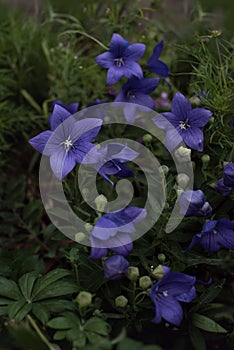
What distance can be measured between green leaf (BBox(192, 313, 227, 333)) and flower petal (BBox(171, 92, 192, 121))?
319mm

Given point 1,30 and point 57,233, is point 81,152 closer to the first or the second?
point 57,233

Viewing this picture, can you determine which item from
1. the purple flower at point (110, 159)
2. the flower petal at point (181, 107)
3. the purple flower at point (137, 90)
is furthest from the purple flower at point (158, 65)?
the purple flower at point (110, 159)

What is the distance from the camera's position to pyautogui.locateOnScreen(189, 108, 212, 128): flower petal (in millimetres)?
953

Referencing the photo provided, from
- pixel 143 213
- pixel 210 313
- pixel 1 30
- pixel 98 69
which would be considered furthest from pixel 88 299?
pixel 1 30

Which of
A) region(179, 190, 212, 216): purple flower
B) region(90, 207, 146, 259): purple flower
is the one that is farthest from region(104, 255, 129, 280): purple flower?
region(179, 190, 212, 216): purple flower

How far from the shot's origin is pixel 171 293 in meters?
0.83

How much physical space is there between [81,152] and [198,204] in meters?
0.19

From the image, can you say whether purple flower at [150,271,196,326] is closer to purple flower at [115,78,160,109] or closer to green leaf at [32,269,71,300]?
green leaf at [32,269,71,300]

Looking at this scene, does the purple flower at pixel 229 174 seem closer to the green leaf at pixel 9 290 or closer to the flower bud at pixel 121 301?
the flower bud at pixel 121 301

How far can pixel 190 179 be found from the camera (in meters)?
0.94

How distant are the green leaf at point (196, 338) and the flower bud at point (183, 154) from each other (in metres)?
0.26

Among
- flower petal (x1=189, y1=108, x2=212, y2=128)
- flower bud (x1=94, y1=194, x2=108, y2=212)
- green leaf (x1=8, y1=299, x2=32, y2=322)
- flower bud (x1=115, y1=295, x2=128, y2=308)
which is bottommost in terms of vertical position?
green leaf (x1=8, y1=299, x2=32, y2=322)

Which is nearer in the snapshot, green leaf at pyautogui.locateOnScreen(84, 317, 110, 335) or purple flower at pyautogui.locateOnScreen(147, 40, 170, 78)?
green leaf at pyautogui.locateOnScreen(84, 317, 110, 335)

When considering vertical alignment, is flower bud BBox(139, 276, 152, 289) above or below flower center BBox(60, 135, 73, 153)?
below
